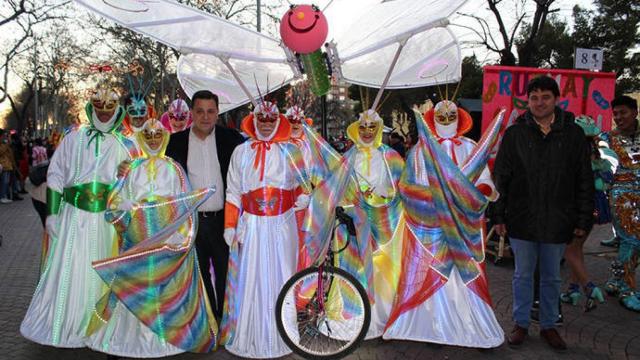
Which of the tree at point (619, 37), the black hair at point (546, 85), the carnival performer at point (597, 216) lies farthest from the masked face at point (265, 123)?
the tree at point (619, 37)

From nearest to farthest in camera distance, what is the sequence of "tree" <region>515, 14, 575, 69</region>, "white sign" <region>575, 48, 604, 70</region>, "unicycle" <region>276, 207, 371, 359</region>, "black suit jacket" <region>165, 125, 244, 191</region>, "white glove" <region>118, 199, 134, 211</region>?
→ "unicycle" <region>276, 207, 371, 359</region> < "white glove" <region>118, 199, 134, 211</region> < "black suit jacket" <region>165, 125, 244, 191</region> < "white sign" <region>575, 48, 604, 70</region> < "tree" <region>515, 14, 575, 69</region>

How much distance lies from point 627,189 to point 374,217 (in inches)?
105

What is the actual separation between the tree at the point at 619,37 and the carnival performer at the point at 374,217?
77.4 feet

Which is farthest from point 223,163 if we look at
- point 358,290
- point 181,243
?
point 358,290

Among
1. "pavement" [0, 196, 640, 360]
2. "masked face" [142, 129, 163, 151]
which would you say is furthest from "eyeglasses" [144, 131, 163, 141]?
"pavement" [0, 196, 640, 360]

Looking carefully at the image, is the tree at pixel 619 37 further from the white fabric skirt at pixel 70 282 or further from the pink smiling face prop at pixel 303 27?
the white fabric skirt at pixel 70 282

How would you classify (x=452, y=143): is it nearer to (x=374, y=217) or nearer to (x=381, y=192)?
(x=381, y=192)

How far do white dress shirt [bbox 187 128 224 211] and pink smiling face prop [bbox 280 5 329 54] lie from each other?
1.14 m

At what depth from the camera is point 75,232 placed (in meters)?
4.39

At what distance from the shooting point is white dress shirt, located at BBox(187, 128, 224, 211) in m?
4.69

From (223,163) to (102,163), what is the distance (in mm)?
967

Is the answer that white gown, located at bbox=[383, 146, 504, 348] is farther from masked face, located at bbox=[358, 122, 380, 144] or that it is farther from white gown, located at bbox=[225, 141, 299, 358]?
white gown, located at bbox=[225, 141, 299, 358]

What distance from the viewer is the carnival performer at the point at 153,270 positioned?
405cm

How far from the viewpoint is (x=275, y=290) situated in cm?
428
